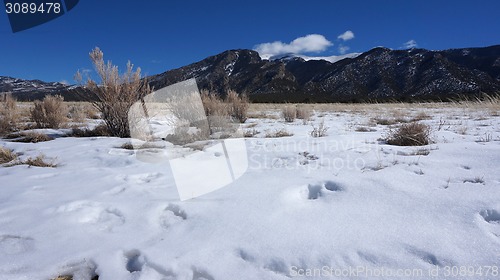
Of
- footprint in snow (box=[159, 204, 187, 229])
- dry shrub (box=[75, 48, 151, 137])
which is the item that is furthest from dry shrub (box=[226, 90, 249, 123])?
footprint in snow (box=[159, 204, 187, 229])

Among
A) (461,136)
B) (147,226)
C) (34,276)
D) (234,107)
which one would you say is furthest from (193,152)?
(234,107)

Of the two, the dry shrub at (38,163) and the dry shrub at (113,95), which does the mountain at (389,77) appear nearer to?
the dry shrub at (113,95)

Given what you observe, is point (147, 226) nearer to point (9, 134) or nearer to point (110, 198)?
point (110, 198)

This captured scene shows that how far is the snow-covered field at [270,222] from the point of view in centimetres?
139

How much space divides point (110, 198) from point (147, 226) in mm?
621

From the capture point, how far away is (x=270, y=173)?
2711mm

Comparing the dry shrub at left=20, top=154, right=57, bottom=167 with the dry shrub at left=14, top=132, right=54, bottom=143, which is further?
the dry shrub at left=14, top=132, right=54, bottom=143

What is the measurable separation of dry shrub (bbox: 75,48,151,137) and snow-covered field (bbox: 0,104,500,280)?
8.05 ft
